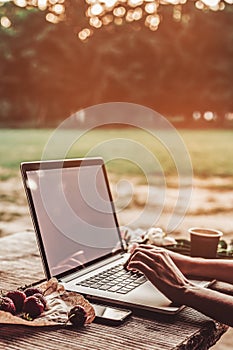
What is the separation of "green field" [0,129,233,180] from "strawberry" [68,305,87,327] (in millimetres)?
2470

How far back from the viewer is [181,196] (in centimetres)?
469

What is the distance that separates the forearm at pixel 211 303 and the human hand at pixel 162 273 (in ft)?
0.05

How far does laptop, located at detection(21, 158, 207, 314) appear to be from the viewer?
1104 mm

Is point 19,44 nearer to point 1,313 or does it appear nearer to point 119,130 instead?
point 119,130

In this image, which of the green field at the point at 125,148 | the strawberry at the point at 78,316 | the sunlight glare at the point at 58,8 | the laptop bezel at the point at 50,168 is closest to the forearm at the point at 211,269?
the laptop bezel at the point at 50,168

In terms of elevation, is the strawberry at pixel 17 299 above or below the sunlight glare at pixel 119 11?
below

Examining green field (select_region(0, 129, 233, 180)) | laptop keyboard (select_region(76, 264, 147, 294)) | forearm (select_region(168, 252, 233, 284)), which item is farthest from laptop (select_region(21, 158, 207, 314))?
green field (select_region(0, 129, 233, 180))

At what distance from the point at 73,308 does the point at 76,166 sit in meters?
0.48

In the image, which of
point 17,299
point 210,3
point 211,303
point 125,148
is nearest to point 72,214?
point 17,299

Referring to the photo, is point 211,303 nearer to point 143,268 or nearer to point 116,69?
point 143,268

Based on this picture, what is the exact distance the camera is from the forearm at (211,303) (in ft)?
3.28

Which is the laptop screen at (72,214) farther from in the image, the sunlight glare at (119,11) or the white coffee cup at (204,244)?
the sunlight glare at (119,11)

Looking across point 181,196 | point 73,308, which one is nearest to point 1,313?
point 73,308

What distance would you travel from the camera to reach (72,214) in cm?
127
